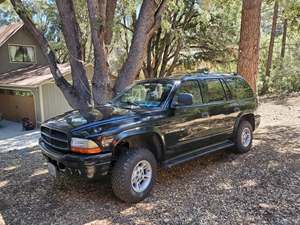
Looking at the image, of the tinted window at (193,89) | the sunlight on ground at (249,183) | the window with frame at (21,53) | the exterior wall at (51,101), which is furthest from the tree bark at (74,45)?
the window with frame at (21,53)

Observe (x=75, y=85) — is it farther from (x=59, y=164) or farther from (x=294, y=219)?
(x=294, y=219)

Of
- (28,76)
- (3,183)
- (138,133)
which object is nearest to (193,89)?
(138,133)

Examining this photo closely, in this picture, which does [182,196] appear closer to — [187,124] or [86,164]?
[187,124]

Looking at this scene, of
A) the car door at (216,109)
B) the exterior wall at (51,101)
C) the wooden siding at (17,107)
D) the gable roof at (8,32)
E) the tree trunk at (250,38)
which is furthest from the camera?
the gable roof at (8,32)

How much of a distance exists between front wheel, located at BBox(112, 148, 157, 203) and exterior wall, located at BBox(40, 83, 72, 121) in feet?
39.9

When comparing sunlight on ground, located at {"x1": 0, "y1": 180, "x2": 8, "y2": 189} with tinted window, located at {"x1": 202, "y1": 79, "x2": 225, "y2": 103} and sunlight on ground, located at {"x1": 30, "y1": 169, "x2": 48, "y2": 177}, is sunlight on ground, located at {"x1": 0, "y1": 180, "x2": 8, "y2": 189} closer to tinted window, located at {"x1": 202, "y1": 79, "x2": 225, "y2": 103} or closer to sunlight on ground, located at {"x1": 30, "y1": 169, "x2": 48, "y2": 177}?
sunlight on ground, located at {"x1": 30, "y1": 169, "x2": 48, "y2": 177}

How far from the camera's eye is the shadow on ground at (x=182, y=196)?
3748mm

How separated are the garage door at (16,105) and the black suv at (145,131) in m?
12.0

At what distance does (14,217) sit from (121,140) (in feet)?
5.74

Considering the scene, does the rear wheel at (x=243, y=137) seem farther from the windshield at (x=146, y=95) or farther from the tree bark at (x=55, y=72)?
the tree bark at (x=55, y=72)

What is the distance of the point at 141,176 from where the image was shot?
4.27 meters

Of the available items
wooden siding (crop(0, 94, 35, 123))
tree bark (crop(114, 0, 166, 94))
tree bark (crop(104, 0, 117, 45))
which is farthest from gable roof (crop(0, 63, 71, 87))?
tree bark (crop(114, 0, 166, 94))

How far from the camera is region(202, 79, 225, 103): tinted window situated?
5465 millimetres

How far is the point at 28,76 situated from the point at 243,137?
13.2 meters
